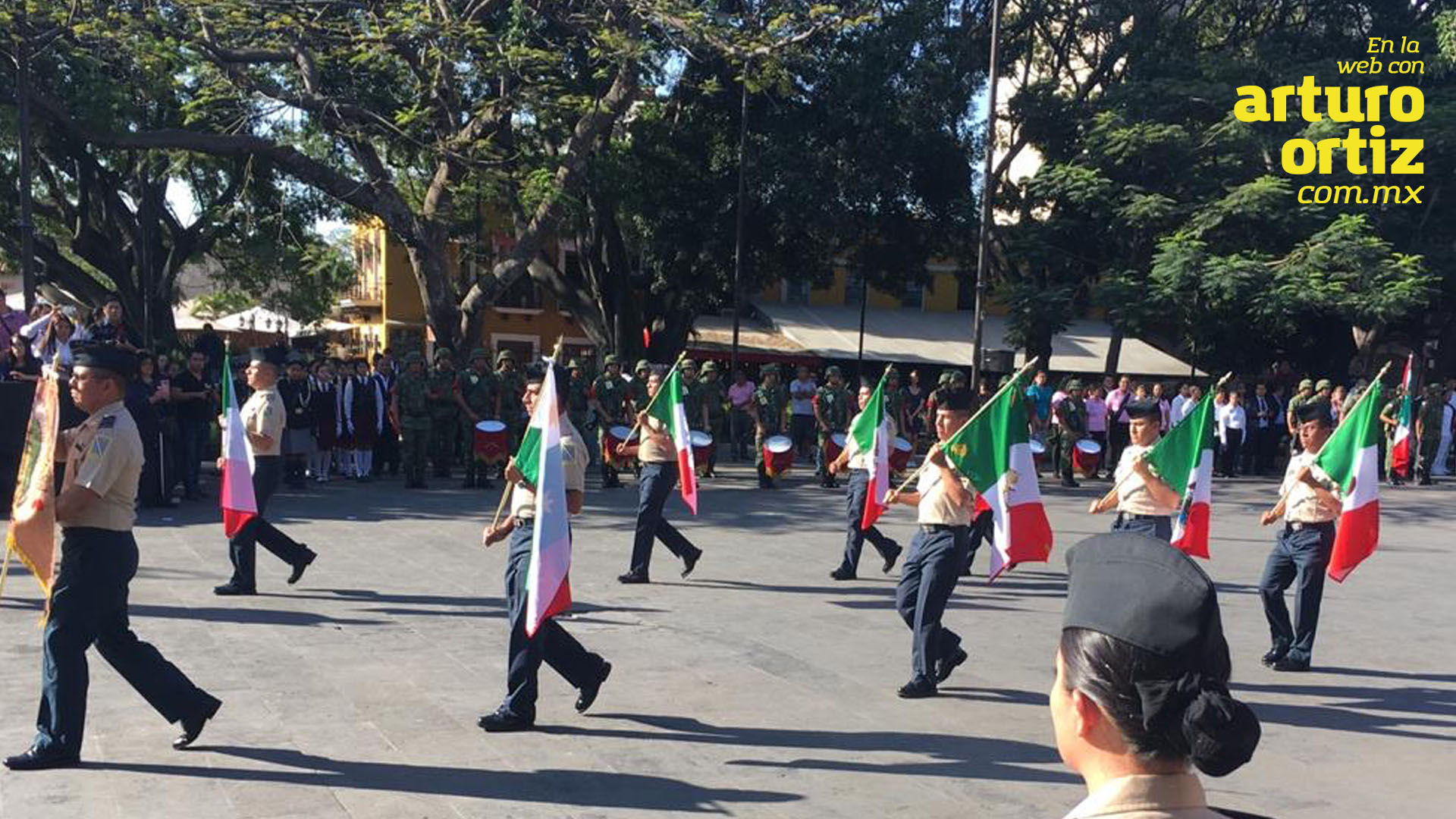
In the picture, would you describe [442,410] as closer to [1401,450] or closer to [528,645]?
[528,645]

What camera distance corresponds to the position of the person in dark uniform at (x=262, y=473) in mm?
9703

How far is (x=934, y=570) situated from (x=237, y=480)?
528cm

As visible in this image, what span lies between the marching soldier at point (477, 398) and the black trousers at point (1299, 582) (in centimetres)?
1149

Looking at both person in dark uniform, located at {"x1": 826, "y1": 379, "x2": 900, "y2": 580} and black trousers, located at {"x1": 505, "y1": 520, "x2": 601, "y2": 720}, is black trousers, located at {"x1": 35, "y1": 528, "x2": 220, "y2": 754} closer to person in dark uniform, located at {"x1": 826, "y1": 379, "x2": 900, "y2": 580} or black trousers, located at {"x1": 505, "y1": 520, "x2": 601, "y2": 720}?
black trousers, located at {"x1": 505, "y1": 520, "x2": 601, "y2": 720}

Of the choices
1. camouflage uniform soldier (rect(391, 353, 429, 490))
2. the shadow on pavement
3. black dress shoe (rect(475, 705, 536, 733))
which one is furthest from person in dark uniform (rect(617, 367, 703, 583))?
camouflage uniform soldier (rect(391, 353, 429, 490))

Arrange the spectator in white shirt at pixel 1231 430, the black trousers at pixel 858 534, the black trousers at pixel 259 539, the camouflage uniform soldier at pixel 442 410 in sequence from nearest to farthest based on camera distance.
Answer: the black trousers at pixel 259 539, the black trousers at pixel 858 534, the camouflage uniform soldier at pixel 442 410, the spectator in white shirt at pixel 1231 430

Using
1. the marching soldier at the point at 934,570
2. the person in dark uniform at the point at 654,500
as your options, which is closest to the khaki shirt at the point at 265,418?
the person in dark uniform at the point at 654,500

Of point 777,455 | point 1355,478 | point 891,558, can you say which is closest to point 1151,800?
point 1355,478

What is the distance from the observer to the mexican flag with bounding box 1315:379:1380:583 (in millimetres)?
8867

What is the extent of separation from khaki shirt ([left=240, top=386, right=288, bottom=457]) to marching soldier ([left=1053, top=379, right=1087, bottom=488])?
45.7ft

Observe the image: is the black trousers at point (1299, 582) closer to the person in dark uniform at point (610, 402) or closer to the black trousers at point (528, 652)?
the black trousers at point (528, 652)

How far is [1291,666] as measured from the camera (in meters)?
8.58

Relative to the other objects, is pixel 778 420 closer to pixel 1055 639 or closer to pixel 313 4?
pixel 313 4

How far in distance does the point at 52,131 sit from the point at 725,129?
1402cm
